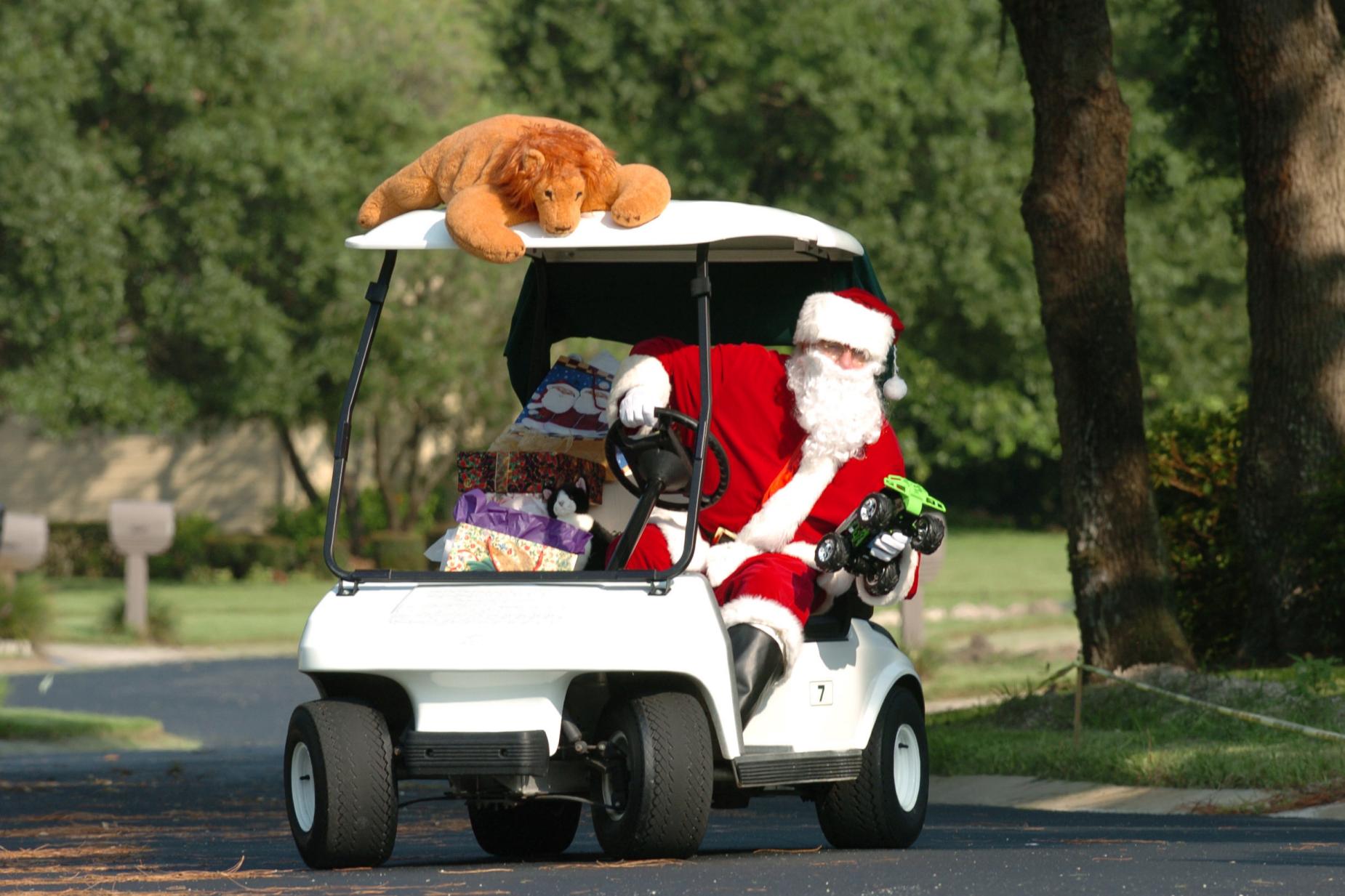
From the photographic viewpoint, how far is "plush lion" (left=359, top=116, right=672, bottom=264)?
22.0ft

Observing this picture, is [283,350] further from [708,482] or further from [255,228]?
[708,482]

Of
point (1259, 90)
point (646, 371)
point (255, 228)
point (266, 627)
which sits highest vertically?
point (255, 228)

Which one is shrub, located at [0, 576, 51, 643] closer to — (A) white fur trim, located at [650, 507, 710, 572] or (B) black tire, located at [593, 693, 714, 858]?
(A) white fur trim, located at [650, 507, 710, 572]

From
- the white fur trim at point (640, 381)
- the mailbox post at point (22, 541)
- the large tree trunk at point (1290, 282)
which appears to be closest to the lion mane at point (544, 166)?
the white fur trim at point (640, 381)

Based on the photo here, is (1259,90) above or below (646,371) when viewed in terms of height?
above

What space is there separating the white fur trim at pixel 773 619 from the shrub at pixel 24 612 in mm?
15869

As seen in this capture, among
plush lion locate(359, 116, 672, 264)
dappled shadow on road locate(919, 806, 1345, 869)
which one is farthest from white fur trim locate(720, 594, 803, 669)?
plush lion locate(359, 116, 672, 264)

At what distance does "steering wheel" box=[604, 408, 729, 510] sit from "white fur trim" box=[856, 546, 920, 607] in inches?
22.8

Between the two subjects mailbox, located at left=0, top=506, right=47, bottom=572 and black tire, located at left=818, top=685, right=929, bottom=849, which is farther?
mailbox, located at left=0, top=506, right=47, bottom=572

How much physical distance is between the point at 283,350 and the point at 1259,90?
23.4 m

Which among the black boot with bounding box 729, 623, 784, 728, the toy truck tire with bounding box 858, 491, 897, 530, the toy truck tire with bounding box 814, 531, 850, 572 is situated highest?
the toy truck tire with bounding box 858, 491, 897, 530

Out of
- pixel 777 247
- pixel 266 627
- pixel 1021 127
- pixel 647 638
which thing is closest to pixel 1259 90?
pixel 777 247

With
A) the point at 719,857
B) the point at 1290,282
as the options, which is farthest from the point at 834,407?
the point at 1290,282

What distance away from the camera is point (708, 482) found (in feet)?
23.6
